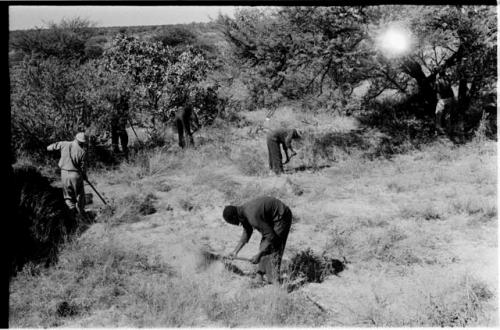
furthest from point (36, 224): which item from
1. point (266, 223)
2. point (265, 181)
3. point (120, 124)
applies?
point (120, 124)

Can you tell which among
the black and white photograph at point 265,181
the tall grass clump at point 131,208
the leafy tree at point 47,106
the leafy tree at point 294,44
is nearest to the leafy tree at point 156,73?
the black and white photograph at point 265,181

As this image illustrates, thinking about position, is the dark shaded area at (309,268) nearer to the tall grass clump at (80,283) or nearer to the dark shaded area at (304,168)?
the tall grass clump at (80,283)

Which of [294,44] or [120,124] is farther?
[120,124]

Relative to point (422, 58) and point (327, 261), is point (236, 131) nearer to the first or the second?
point (422, 58)

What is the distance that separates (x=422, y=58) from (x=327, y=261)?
7464 mm

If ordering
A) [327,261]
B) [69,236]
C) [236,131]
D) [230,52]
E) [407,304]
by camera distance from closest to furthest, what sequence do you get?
[407,304]
[327,261]
[69,236]
[230,52]
[236,131]

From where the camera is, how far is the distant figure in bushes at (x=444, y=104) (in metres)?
12.0

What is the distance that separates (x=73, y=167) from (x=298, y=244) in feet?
12.4

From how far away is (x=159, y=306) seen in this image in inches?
183

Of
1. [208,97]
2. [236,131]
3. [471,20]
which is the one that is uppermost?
[471,20]

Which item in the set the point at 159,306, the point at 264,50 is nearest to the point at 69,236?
the point at 159,306

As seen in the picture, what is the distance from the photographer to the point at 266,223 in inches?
186

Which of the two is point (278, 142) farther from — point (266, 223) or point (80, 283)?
point (80, 283)

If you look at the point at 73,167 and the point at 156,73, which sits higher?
the point at 156,73
